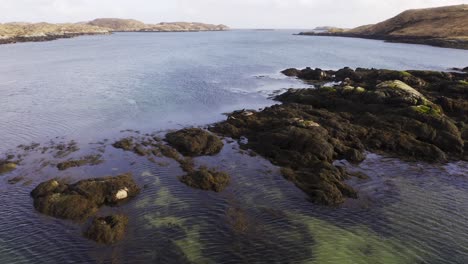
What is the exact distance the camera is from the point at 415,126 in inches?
1379

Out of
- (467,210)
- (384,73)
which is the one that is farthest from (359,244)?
(384,73)

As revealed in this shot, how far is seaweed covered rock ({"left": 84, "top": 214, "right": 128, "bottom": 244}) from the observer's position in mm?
18859

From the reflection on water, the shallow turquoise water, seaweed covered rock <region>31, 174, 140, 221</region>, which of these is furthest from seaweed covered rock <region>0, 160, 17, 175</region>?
seaweed covered rock <region>31, 174, 140, 221</region>

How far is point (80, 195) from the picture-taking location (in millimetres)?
22641

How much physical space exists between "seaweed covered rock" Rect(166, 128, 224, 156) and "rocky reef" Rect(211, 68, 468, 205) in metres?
3.05

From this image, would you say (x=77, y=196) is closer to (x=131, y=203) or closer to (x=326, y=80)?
(x=131, y=203)

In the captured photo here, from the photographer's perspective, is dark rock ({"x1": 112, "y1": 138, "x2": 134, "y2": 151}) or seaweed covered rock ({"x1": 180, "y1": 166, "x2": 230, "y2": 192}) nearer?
seaweed covered rock ({"x1": 180, "y1": 166, "x2": 230, "y2": 192})

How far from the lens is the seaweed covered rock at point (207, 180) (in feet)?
82.4

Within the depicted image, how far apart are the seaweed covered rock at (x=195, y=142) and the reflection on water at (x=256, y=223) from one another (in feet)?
12.4

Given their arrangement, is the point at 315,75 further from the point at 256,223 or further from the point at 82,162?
the point at 256,223

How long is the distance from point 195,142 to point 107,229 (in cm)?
1420

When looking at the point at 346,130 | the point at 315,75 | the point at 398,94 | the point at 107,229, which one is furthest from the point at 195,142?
the point at 315,75

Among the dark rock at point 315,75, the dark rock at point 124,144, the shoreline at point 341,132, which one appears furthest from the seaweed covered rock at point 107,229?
the dark rock at point 315,75

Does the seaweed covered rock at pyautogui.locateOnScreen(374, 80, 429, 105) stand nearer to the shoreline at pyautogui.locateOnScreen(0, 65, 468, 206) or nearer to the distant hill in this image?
the shoreline at pyautogui.locateOnScreen(0, 65, 468, 206)
